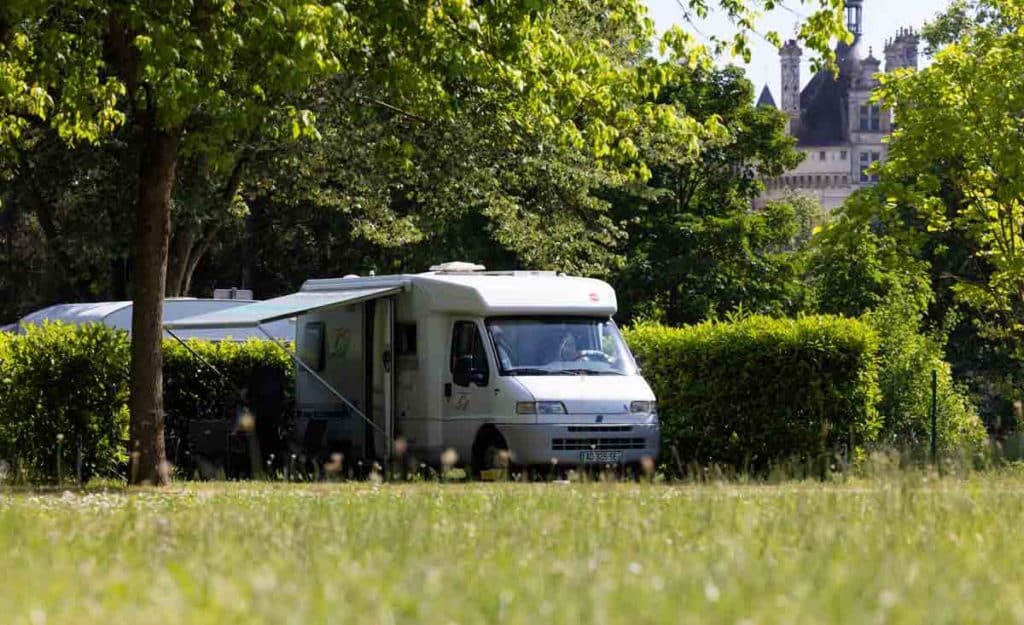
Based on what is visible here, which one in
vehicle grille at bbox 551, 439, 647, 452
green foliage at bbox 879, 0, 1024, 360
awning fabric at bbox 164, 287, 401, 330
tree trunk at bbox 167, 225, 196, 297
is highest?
green foliage at bbox 879, 0, 1024, 360

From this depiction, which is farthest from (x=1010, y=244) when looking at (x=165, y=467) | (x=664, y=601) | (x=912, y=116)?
(x=664, y=601)

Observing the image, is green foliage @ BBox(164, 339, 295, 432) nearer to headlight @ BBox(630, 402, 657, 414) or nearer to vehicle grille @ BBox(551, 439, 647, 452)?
vehicle grille @ BBox(551, 439, 647, 452)

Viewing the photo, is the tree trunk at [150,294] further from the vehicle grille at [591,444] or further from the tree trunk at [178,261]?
the tree trunk at [178,261]

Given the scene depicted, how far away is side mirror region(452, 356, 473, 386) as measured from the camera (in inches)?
813

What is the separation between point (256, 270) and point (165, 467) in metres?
26.2

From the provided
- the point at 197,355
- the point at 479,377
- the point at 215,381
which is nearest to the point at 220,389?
the point at 215,381

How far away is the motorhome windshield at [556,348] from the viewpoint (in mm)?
20562

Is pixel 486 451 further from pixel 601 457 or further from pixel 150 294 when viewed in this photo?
pixel 150 294

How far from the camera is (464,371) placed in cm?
2069

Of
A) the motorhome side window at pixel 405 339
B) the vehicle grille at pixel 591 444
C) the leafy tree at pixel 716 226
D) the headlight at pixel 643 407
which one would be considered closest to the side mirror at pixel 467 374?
the motorhome side window at pixel 405 339

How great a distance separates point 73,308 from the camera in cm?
2938

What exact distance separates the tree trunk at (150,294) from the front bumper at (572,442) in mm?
3965

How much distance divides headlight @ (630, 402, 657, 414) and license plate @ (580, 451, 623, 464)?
52 cm

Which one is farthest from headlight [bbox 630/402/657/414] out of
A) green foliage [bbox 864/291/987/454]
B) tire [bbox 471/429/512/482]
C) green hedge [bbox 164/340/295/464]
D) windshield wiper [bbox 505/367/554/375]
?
green hedge [bbox 164/340/295/464]
